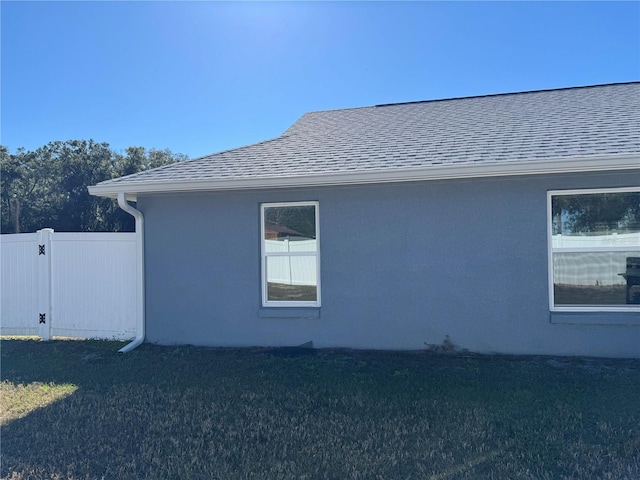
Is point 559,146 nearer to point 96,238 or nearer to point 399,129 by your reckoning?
point 399,129

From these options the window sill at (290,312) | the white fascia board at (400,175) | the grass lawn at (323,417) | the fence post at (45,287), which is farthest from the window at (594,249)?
the fence post at (45,287)

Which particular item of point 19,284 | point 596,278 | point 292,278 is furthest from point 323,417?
point 19,284

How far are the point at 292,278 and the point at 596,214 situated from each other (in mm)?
4346

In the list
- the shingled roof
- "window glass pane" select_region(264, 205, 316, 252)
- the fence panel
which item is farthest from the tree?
"window glass pane" select_region(264, 205, 316, 252)

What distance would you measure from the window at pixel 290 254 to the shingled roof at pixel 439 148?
589 millimetres

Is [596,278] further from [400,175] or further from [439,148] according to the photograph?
[400,175]

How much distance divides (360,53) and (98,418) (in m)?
8.70

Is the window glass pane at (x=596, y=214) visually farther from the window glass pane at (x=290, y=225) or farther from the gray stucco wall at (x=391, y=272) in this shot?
the window glass pane at (x=290, y=225)

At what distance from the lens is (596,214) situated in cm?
632

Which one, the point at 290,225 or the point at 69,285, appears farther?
the point at 69,285

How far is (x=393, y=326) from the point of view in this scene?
688cm

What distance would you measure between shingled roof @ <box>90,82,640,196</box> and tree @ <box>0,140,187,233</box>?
2378 centimetres

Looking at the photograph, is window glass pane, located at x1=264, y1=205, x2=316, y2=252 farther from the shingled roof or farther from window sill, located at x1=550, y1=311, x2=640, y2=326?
window sill, located at x1=550, y1=311, x2=640, y2=326

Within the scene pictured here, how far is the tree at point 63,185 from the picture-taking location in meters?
30.2
